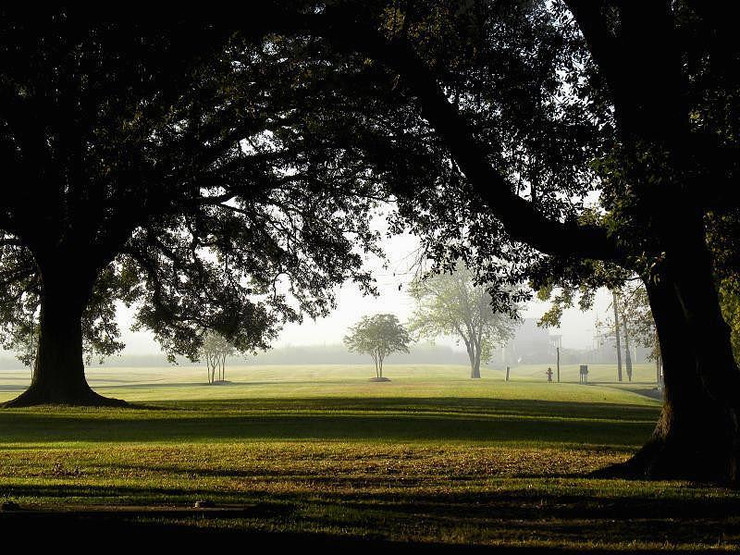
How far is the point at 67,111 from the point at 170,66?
5502 mm

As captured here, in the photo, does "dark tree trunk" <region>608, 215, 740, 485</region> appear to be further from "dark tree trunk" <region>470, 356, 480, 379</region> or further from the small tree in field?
"dark tree trunk" <region>470, 356, 480, 379</region>

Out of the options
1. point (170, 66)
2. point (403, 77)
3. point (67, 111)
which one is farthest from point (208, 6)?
point (67, 111)

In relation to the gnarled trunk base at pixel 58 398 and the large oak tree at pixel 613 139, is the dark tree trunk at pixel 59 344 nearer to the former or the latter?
the gnarled trunk base at pixel 58 398

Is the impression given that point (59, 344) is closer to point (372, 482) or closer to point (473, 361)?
point (372, 482)

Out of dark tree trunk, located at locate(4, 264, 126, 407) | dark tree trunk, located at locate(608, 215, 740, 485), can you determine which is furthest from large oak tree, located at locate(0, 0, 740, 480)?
dark tree trunk, located at locate(4, 264, 126, 407)

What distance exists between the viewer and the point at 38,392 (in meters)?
27.2

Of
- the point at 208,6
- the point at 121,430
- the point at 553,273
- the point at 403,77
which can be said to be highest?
the point at 208,6

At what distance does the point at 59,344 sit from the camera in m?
27.2

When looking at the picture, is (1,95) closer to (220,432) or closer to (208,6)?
(208,6)

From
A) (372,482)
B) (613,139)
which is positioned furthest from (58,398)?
(613,139)

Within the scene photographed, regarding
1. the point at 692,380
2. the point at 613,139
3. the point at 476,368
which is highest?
the point at 613,139

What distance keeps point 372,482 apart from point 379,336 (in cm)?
7675

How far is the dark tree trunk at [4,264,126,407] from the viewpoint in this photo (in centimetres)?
2717

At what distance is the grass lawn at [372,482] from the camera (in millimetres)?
6949
